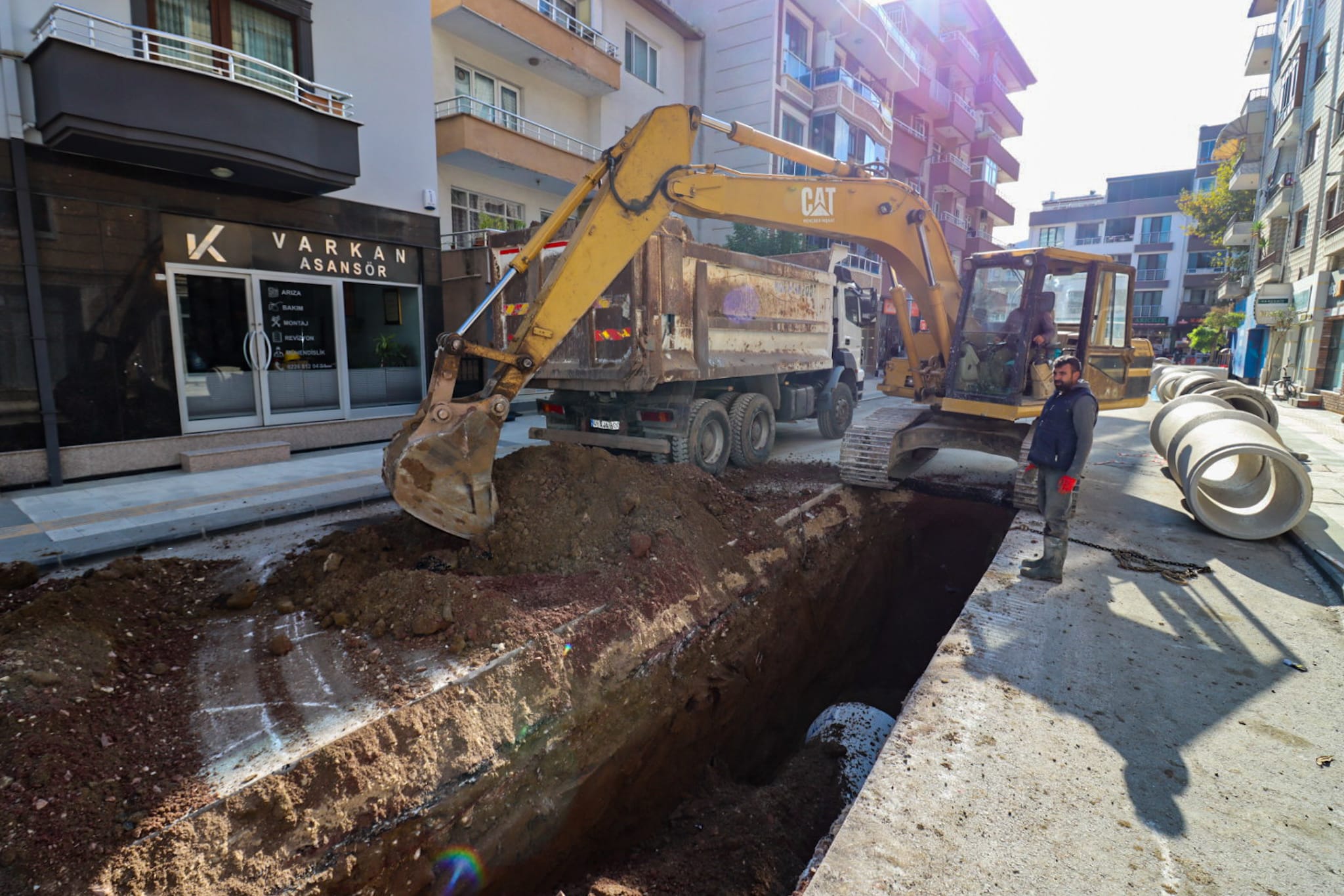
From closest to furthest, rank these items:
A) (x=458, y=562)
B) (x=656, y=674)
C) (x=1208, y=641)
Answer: (x=1208, y=641) < (x=656, y=674) < (x=458, y=562)

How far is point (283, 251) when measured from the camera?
404 inches

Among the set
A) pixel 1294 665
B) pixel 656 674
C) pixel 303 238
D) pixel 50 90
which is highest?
pixel 50 90

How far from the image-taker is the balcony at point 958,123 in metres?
35.1

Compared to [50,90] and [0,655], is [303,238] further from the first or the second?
[0,655]

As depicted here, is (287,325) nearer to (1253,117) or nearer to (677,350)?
(677,350)

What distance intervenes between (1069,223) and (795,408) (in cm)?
5643

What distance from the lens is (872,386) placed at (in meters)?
23.8

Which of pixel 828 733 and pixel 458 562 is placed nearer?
pixel 828 733

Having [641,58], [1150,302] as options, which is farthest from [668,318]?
[1150,302]

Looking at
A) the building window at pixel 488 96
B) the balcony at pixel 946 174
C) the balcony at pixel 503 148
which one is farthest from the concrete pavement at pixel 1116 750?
the balcony at pixel 946 174

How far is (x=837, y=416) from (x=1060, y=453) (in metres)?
7.03

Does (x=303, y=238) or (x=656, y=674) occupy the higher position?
(x=303, y=238)

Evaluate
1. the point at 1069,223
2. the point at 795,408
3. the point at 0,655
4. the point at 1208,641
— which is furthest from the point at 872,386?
the point at 1069,223

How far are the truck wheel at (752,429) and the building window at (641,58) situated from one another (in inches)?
574
